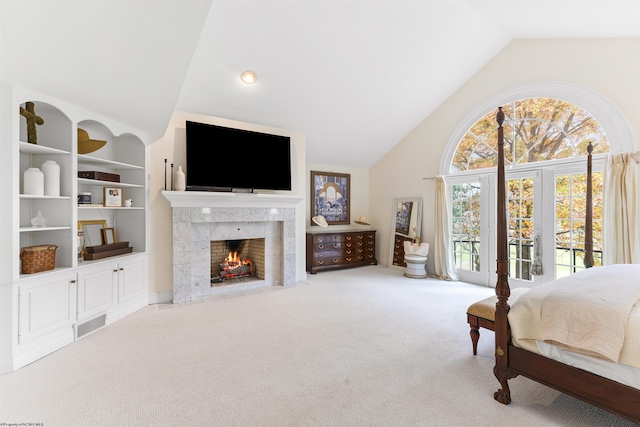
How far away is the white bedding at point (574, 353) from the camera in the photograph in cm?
151

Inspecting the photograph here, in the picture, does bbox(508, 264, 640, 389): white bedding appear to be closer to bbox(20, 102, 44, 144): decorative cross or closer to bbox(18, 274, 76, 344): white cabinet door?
bbox(18, 274, 76, 344): white cabinet door

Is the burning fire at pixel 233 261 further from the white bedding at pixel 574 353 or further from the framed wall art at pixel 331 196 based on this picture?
the white bedding at pixel 574 353

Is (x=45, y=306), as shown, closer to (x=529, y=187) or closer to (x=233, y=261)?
(x=233, y=261)

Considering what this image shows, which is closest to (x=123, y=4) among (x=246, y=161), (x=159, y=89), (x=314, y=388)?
(x=159, y=89)

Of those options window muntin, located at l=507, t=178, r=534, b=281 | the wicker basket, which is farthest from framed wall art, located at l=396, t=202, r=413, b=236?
the wicker basket

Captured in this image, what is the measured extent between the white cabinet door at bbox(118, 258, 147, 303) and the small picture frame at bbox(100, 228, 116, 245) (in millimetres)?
413

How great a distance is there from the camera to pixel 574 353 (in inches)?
67.1

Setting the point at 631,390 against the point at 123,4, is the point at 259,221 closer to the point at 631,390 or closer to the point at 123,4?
the point at 123,4

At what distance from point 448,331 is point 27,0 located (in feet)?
14.3

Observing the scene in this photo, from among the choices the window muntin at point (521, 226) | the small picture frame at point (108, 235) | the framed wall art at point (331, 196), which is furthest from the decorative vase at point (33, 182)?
the window muntin at point (521, 226)

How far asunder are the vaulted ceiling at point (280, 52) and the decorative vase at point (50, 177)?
669mm

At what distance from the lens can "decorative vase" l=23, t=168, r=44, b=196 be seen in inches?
103

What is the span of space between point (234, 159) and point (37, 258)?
252cm

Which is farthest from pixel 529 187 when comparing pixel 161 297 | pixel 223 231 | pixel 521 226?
pixel 161 297
